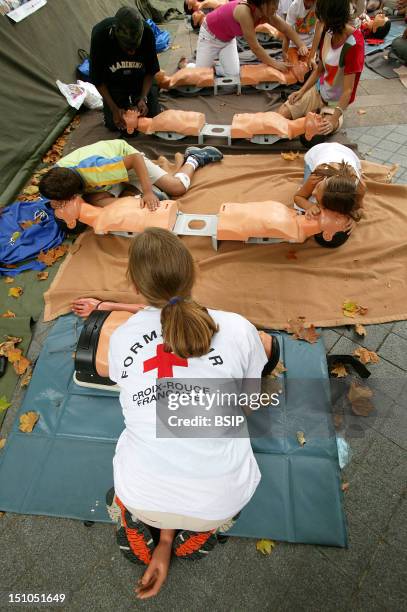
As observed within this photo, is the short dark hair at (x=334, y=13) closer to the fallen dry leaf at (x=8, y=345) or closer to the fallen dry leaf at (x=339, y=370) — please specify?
the fallen dry leaf at (x=339, y=370)

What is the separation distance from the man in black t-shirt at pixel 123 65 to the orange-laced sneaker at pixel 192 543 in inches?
165

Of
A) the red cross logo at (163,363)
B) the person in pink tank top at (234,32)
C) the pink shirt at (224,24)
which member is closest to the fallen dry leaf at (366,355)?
the red cross logo at (163,363)

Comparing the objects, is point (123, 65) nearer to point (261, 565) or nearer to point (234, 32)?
point (234, 32)

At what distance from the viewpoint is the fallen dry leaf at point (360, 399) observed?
241 centimetres

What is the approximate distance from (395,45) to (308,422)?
245 inches

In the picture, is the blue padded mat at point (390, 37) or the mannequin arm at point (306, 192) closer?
the mannequin arm at point (306, 192)

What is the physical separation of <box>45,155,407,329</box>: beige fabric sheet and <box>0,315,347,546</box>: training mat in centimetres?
44

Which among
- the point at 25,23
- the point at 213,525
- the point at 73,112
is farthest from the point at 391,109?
the point at 213,525

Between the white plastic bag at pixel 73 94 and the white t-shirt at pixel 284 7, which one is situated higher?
the white plastic bag at pixel 73 94

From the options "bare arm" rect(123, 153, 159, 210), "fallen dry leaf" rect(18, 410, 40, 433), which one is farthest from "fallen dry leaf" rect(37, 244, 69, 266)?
"fallen dry leaf" rect(18, 410, 40, 433)

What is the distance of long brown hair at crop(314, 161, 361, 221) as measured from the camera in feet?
9.18

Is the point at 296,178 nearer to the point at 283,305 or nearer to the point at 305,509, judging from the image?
the point at 283,305

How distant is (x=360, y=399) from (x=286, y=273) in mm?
1168

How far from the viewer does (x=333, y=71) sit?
3.93 meters
